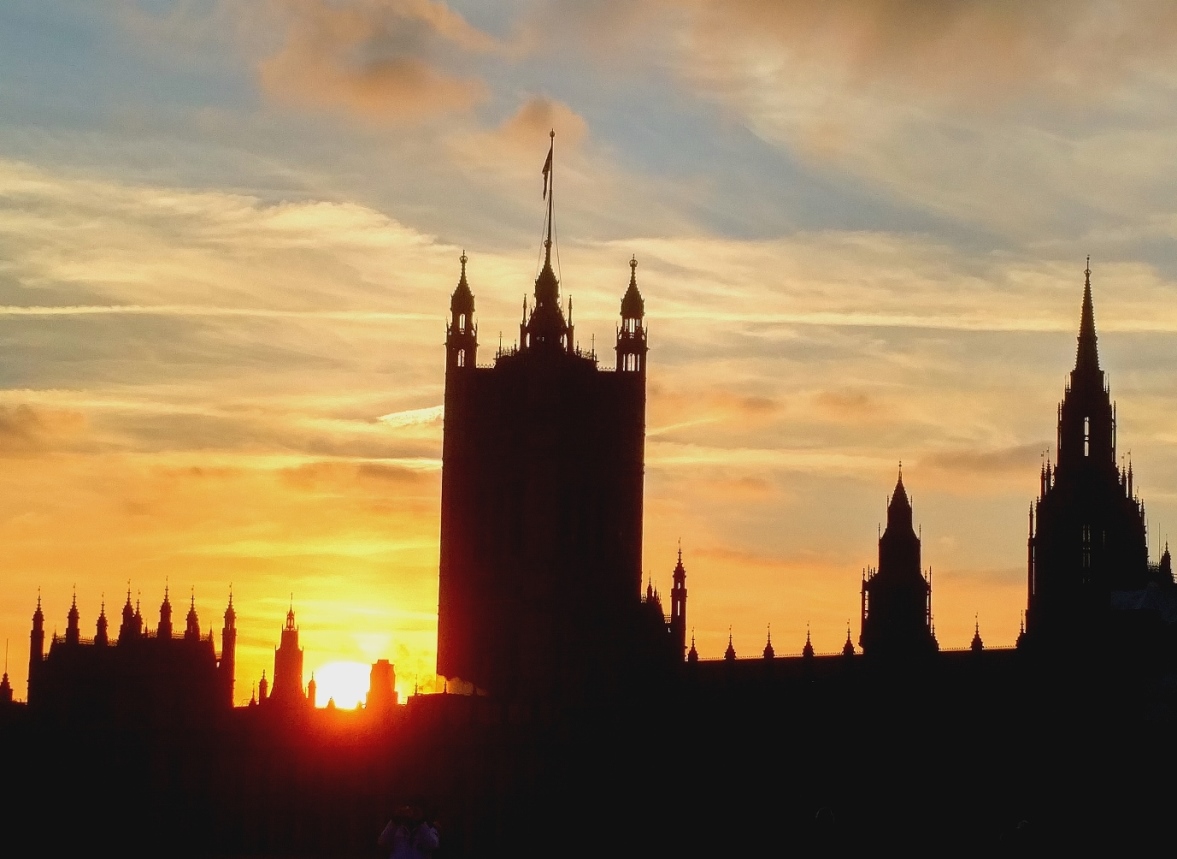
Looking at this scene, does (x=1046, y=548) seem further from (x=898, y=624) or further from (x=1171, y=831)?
(x=1171, y=831)

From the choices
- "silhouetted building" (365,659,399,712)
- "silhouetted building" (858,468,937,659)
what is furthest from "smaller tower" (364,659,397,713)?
"silhouetted building" (858,468,937,659)

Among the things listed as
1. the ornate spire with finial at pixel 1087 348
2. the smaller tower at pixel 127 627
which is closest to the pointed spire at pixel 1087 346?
the ornate spire with finial at pixel 1087 348

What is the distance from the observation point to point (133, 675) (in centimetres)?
18475

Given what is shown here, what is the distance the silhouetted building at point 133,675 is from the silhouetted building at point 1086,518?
59421mm

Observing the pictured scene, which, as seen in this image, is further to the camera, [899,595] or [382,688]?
[382,688]

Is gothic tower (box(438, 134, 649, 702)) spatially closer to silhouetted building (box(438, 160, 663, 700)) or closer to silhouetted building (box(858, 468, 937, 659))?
A: silhouetted building (box(438, 160, 663, 700))

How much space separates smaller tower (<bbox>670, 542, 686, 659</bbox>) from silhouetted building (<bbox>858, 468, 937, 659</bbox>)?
16027 mm

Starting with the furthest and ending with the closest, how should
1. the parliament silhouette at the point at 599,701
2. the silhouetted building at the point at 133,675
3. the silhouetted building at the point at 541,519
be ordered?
the silhouetted building at the point at 133,675 < the silhouetted building at the point at 541,519 < the parliament silhouette at the point at 599,701

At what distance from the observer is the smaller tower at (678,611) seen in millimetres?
170175

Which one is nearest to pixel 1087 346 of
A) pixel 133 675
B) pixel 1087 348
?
pixel 1087 348

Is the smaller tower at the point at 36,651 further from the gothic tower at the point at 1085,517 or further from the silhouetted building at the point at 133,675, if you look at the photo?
the gothic tower at the point at 1085,517

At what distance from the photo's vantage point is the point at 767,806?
15125cm

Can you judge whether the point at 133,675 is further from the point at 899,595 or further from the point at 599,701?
the point at 899,595

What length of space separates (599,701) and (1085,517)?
121 ft
